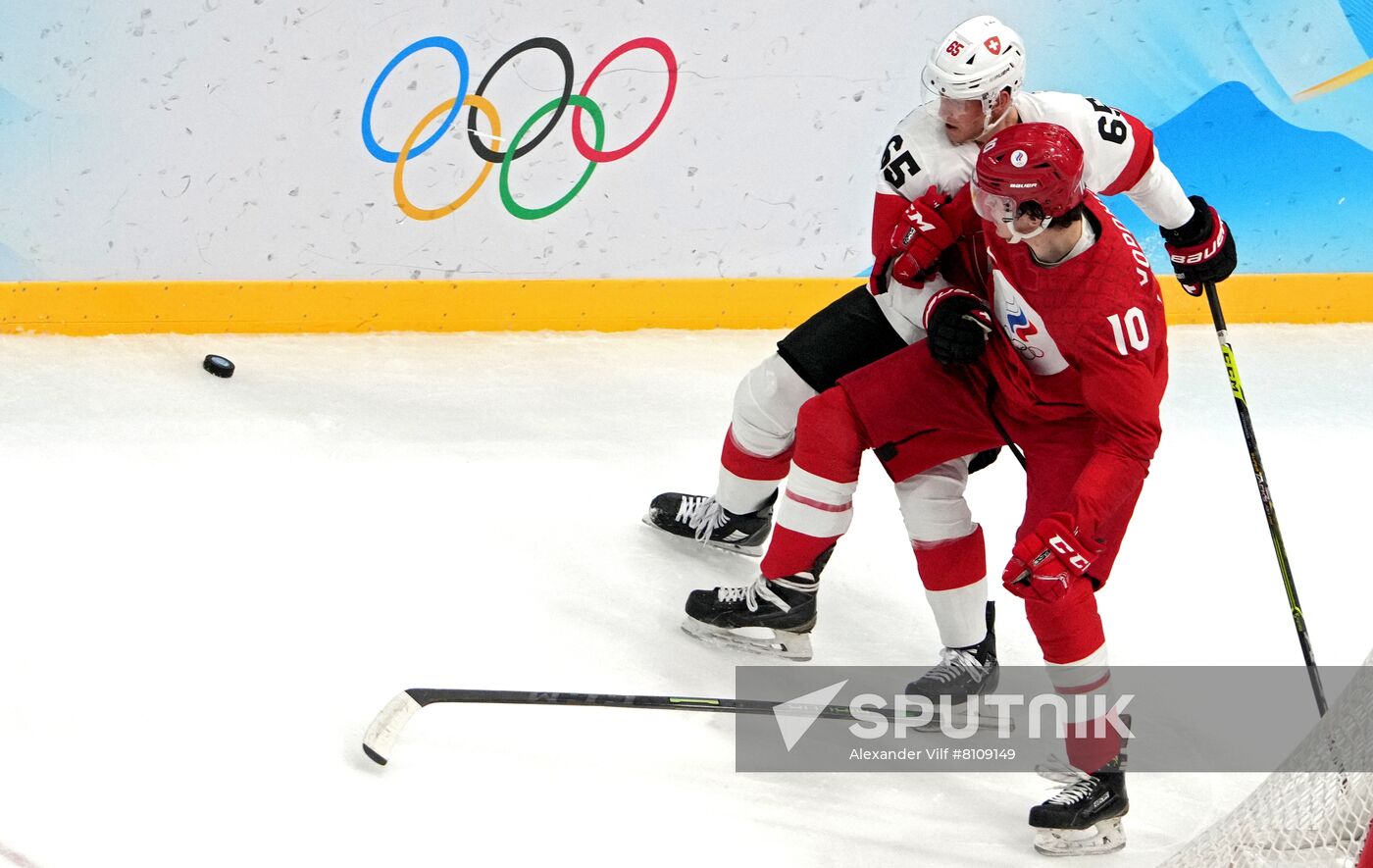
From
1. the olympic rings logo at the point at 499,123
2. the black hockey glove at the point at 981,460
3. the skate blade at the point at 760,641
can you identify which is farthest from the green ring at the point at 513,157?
the black hockey glove at the point at 981,460

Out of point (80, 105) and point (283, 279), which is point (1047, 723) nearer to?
point (283, 279)

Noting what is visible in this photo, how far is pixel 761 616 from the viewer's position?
2898mm

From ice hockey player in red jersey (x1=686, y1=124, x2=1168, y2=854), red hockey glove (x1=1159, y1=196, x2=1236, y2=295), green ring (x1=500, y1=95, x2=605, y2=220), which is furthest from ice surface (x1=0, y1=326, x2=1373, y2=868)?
red hockey glove (x1=1159, y1=196, x2=1236, y2=295)

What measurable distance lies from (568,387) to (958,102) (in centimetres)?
182

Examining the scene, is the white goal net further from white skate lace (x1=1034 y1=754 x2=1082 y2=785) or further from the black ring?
the black ring

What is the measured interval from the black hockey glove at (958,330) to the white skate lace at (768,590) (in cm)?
54

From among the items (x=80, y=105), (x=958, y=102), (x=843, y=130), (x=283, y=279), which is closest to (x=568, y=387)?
(x=283, y=279)

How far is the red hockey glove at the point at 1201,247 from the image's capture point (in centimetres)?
289

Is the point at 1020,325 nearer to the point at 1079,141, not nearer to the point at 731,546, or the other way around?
the point at 1079,141

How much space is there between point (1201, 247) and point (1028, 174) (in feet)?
2.60

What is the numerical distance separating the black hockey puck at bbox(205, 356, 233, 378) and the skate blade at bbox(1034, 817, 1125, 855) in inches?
98.1

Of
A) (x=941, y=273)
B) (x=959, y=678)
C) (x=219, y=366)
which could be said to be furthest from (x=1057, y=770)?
(x=219, y=366)

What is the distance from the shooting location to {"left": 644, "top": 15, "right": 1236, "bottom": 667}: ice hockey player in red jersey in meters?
2.64

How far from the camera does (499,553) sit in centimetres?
324
